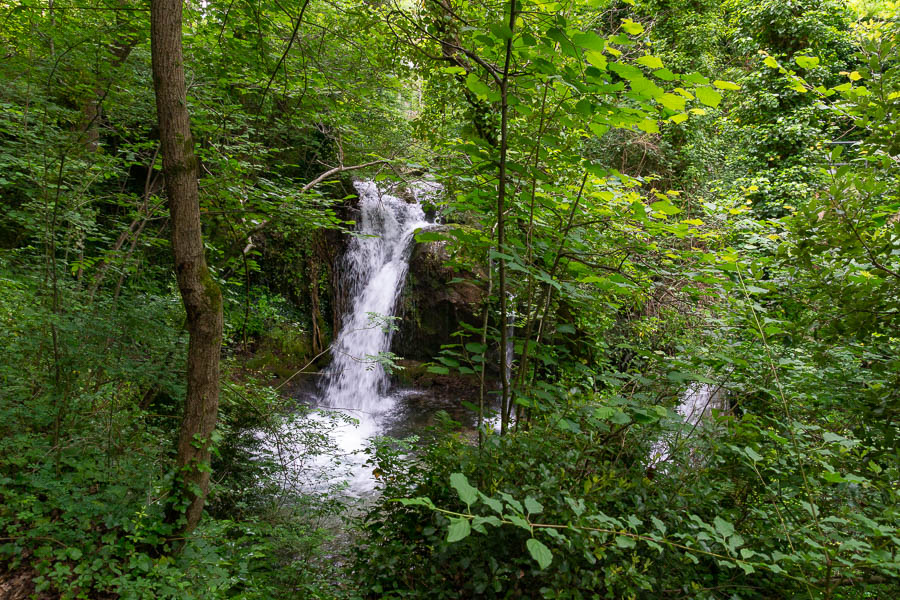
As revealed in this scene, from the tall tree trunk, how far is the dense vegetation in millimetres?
26

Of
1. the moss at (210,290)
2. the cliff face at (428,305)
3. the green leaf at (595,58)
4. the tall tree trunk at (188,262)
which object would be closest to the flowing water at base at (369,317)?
the cliff face at (428,305)

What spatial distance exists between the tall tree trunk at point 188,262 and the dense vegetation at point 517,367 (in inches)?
1.0

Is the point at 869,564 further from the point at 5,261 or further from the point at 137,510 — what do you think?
the point at 5,261

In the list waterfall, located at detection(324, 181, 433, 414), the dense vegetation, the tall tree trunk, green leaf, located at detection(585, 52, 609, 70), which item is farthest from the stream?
green leaf, located at detection(585, 52, 609, 70)

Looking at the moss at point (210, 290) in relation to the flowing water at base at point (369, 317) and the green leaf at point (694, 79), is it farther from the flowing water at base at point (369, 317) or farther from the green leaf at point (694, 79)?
the flowing water at base at point (369, 317)

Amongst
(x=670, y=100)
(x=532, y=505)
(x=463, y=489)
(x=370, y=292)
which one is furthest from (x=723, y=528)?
(x=370, y=292)

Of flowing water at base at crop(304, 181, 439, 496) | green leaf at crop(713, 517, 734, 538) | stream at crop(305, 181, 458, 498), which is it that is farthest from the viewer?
flowing water at base at crop(304, 181, 439, 496)

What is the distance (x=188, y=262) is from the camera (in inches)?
107

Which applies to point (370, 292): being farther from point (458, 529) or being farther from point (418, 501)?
point (458, 529)

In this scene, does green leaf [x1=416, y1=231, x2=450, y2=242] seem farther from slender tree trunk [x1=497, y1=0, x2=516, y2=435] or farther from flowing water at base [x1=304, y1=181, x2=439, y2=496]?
flowing water at base [x1=304, y1=181, x2=439, y2=496]

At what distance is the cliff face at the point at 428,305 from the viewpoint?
10297 millimetres

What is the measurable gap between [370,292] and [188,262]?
26.4 feet

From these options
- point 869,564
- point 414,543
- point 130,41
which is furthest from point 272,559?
point 130,41

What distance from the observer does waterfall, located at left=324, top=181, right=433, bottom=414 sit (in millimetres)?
9688
